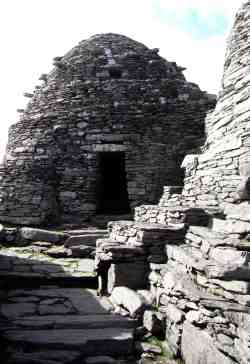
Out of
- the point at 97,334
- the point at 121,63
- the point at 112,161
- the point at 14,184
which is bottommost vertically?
the point at 97,334

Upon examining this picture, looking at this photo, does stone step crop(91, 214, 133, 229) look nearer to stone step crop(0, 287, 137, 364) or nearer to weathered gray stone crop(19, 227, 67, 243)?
weathered gray stone crop(19, 227, 67, 243)

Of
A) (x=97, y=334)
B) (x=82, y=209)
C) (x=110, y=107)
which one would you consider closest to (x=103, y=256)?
(x=97, y=334)

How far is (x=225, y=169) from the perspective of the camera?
6.85 m

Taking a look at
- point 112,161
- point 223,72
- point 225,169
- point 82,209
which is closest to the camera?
point 225,169

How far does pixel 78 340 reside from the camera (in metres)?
4.28

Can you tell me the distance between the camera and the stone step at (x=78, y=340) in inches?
164

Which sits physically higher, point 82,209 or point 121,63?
point 121,63

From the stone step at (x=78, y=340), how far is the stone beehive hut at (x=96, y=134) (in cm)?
612

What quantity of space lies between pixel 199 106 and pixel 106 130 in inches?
126

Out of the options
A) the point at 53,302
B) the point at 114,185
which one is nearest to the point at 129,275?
the point at 53,302

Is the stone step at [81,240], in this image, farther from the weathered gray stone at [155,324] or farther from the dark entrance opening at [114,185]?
the weathered gray stone at [155,324]

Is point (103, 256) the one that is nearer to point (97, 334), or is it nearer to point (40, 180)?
point (97, 334)

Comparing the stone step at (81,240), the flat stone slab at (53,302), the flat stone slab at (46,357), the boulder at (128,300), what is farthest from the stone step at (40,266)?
the flat stone slab at (46,357)

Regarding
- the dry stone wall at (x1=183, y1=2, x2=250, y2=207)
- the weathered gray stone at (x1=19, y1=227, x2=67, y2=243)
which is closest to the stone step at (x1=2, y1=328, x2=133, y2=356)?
the dry stone wall at (x1=183, y1=2, x2=250, y2=207)
